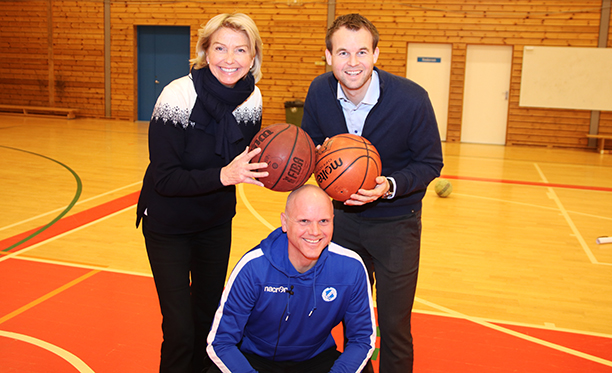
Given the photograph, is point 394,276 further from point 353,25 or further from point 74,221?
point 74,221

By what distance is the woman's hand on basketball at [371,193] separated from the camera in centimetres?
209

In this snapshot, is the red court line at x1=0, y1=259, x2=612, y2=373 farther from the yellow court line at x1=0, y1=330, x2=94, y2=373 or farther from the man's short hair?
the man's short hair

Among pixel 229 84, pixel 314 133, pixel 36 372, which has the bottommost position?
pixel 36 372

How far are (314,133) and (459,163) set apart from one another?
26.6 feet

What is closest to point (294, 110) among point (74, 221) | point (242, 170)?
point (74, 221)

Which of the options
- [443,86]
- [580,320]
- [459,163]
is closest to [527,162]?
[459,163]

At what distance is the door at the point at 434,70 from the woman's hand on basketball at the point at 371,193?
37.8ft

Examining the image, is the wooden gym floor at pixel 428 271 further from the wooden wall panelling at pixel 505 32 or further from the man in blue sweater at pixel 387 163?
the wooden wall panelling at pixel 505 32

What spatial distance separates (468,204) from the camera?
6.79 metres

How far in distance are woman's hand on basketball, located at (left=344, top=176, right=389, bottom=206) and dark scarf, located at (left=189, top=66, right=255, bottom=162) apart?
1.87ft

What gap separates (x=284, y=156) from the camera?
2064mm

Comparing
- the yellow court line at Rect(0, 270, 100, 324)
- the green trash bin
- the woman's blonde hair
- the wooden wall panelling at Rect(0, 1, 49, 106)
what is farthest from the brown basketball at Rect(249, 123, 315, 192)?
the wooden wall panelling at Rect(0, 1, 49, 106)

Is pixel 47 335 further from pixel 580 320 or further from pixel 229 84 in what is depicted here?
pixel 580 320

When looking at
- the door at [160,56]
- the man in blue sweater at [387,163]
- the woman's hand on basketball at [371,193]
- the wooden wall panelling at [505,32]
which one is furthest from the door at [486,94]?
the woman's hand on basketball at [371,193]
